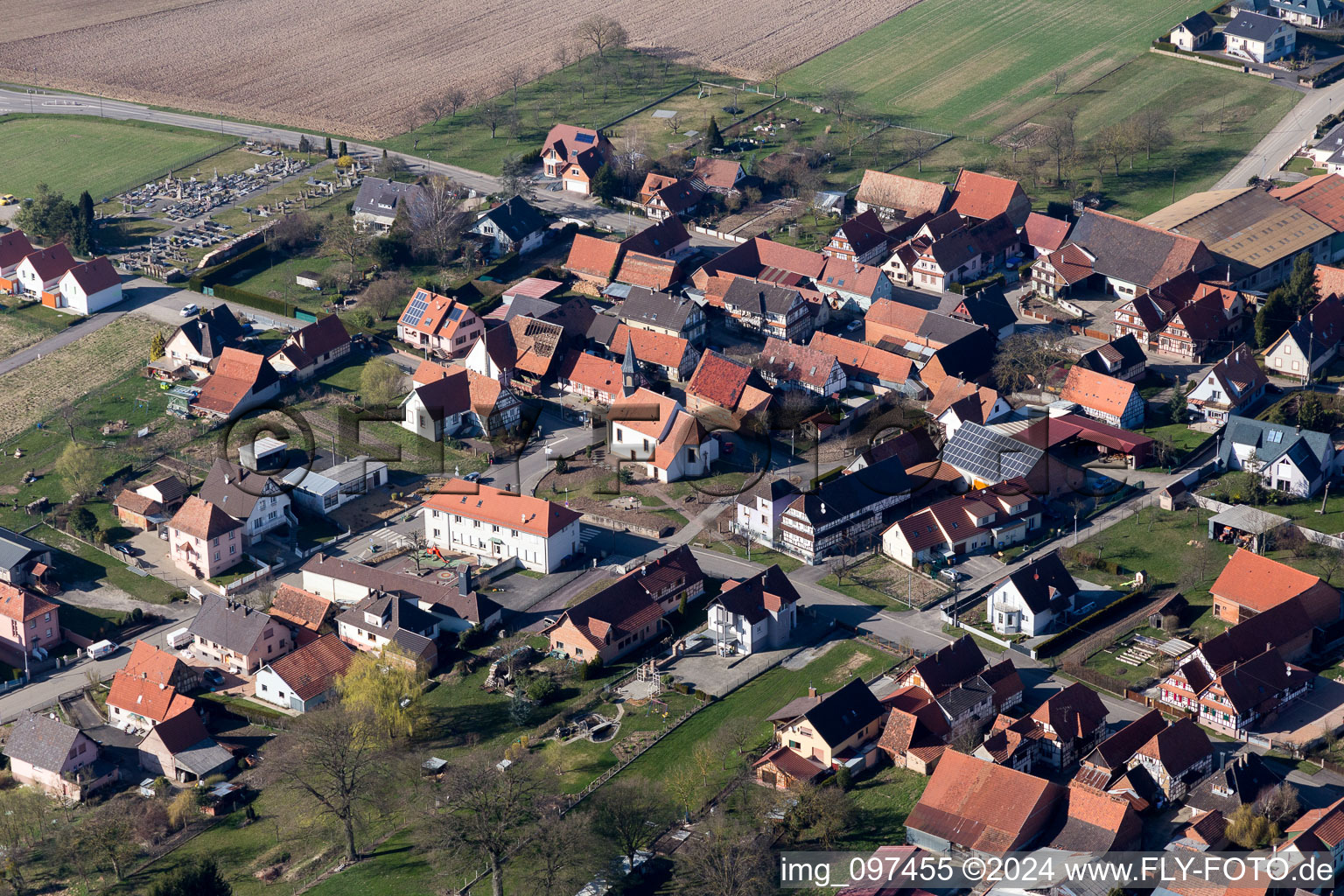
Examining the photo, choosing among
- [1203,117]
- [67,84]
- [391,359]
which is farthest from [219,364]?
[1203,117]

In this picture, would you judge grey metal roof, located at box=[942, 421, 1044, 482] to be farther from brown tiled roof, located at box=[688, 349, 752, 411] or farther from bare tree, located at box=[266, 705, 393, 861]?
bare tree, located at box=[266, 705, 393, 861]

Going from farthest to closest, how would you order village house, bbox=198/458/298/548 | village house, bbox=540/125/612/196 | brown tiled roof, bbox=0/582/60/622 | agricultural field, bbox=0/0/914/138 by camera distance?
agricultural field, bbox=0/0/914/138 → village house, bbox=540/125/612/196 → village house, bbox=198/458/298/548 → brown tiled roof, bbox=0/582/60/622

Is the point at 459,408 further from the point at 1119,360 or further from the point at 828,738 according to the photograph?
the point at 1119,360

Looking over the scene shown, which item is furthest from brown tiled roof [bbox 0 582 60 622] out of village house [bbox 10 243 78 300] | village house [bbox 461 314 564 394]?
village house [bbox 10 243 78 300]

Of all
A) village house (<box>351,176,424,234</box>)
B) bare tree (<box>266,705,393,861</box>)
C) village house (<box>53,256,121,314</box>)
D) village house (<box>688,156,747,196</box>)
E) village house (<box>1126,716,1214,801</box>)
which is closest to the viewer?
village house (<box>1126,716,1214,801</box>)

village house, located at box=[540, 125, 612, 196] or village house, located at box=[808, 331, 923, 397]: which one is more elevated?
village house, located at box=[540, 125, 612, 196]

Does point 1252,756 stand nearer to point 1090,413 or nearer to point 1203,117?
point 1090,413
